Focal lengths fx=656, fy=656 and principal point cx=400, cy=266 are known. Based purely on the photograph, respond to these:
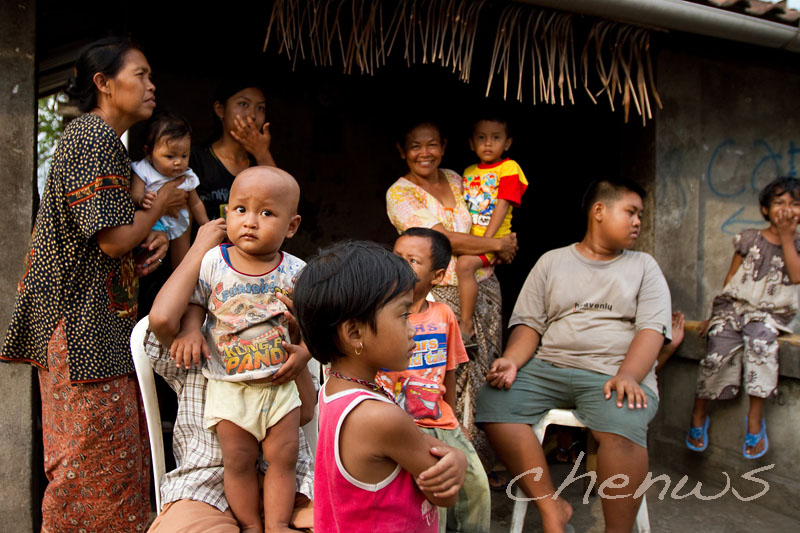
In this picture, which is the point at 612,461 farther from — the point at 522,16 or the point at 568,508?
the point at 522,16

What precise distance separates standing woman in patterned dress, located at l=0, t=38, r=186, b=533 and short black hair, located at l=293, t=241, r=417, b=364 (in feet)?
3.19

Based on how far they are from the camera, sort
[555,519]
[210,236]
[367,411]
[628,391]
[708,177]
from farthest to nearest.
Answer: [708,177], [628,391], [555,519], [210,236], [367,411]

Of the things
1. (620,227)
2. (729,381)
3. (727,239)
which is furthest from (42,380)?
(727,239)

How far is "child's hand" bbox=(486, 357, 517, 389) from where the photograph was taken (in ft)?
10.4

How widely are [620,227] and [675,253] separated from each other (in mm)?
1067

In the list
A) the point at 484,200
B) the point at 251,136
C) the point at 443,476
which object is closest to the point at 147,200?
the point at 251,136

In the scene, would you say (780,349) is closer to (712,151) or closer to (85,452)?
(712,151)

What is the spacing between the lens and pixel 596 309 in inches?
129

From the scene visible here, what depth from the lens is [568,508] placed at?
9.66 feet

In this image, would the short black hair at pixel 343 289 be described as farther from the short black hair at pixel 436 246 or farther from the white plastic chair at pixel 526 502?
the white plastic chair at pixel 526 502

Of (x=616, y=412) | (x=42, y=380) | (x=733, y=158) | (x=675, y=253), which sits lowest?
(x=616, y=412)

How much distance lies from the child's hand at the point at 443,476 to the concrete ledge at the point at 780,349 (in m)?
2.77

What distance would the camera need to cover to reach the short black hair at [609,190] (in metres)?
3.33

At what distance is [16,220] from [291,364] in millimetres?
1452
